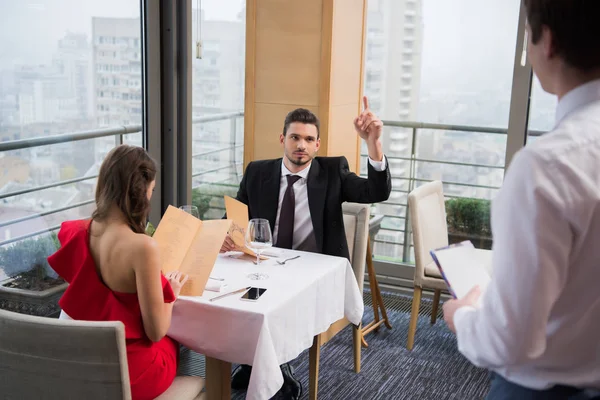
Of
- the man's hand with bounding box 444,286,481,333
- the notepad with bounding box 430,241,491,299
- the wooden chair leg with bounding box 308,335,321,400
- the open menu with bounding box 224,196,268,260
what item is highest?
the notepad with bounding box 430,241,491,299

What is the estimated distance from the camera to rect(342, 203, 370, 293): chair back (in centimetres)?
323

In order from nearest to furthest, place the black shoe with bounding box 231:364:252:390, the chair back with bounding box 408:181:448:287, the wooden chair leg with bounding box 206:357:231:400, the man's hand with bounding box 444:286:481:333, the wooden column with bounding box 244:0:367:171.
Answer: the man's hand with bounding box 444:286:481:333, the wooden chair leg with bounding box 206:357:231:400, the black shoe with bounding box 231:364:252:390, the chair back with bounding box 408:181:448:287, the wooden column with bounding box 244:0:367:171

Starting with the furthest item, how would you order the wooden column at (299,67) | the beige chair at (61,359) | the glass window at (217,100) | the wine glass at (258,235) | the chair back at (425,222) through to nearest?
the glass window at (217,100)
the wooden column at (299,67)
the chair back at (425,222)
the wine glass at (258,235)
the beige chair at (61,359)

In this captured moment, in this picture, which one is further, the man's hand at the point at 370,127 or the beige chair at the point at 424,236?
the beige chair at the point at 424,236

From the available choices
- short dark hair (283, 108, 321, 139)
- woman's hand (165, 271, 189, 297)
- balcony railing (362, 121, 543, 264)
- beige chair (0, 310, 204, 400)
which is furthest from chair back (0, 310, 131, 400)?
balcony railing (362, 121, 543, 264)

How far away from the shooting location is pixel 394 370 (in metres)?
3.43

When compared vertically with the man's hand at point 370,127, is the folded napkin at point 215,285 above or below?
below

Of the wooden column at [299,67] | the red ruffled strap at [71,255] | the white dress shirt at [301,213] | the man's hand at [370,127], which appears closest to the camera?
the red ruffled strap at [71,255]

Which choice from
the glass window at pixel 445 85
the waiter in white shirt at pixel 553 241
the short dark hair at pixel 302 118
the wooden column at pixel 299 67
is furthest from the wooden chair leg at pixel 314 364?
the glass window at pixel 445 85

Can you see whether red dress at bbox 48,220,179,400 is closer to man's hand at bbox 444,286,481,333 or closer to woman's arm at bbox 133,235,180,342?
woman's arm at bbox 133,235,180,342

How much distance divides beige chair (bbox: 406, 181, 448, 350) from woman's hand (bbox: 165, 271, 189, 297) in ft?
5.35

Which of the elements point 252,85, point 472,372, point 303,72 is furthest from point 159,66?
point 472,372

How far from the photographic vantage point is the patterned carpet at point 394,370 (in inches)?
125

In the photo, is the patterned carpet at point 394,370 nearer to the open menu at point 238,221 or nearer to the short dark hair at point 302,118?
the open menu at point 238,221
